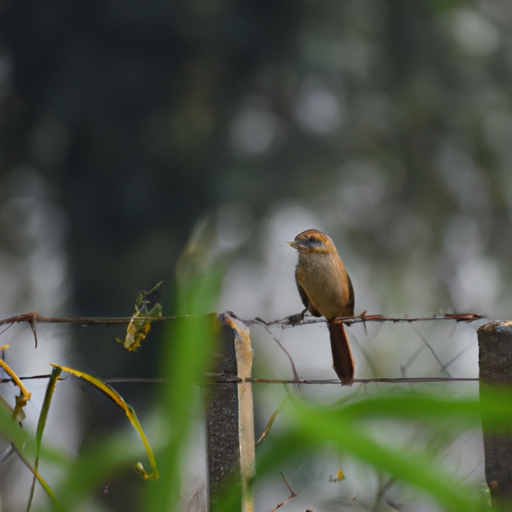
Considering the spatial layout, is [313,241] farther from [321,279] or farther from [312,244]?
[321,279]

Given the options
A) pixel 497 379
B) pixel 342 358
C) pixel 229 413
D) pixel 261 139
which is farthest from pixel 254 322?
pixel 261 139

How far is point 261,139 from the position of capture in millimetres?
11297

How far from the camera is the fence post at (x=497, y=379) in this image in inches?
58.0

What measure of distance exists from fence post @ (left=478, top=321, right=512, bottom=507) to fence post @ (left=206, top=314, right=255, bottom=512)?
0.45 meters

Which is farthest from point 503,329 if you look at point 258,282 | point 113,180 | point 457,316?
point 113,180

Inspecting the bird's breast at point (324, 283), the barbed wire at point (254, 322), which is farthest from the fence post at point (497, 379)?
the bird's breast at point (324, 283)

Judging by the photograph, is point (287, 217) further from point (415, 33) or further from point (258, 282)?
point (415, 33)

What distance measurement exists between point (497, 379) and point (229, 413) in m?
0.52

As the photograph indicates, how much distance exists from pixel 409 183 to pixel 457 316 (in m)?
9.96

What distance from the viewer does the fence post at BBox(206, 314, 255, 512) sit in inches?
60.9

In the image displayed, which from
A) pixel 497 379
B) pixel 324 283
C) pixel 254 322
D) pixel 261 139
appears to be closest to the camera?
pixel 497 379

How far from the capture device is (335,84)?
437 inches

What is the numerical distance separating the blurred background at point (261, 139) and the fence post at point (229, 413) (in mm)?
8529

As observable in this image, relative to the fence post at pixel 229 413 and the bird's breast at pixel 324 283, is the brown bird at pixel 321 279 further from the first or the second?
the fence post at pixel 229 413
